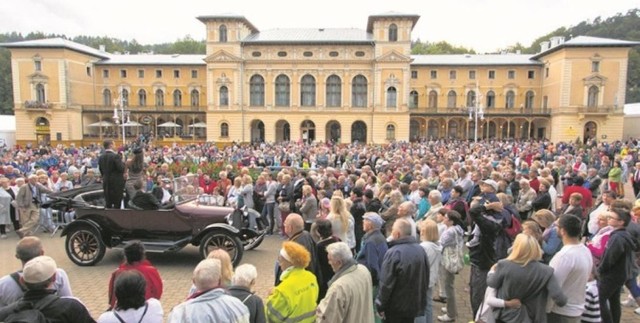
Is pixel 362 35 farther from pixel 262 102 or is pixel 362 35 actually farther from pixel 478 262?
pixel 478 262

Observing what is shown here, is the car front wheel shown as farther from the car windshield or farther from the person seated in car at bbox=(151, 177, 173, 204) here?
Result: the person seated in car at bbox=(151, 177, 173, 204)

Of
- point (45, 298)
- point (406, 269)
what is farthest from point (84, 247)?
point (406, 269)

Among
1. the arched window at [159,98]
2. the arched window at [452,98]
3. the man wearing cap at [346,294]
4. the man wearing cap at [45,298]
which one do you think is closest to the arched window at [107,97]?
the arched window at [159,98]

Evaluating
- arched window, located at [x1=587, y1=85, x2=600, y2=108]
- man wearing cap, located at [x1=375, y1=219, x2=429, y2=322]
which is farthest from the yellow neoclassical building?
man wearing cap, located at [x1=375, y1=219, x2=429, y2=322]

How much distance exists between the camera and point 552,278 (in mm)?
4027

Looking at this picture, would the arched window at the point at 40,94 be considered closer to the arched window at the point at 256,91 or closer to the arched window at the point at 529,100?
the arched window at the point at 256,91

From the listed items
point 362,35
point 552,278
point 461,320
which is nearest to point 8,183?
point 461,320

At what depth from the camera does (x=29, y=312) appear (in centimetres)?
327

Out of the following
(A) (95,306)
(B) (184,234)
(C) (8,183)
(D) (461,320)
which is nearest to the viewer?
(D) (461,320)

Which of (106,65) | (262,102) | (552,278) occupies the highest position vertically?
(106,65)

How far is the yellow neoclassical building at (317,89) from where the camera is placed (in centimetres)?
4753

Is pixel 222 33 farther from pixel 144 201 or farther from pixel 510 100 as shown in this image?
pixel 144 201

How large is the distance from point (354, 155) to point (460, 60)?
36.0m

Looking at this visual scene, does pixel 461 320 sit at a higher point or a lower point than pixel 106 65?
lower
